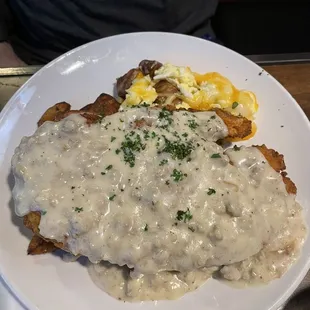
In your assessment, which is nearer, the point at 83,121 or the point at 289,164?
the point at 83,121

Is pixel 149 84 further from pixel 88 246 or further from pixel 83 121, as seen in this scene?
pixel 88 246

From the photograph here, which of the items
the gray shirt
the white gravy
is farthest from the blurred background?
the white gravy

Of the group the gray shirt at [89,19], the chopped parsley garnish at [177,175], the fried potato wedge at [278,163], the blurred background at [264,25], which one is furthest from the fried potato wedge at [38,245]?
the blurred background at [264,25]

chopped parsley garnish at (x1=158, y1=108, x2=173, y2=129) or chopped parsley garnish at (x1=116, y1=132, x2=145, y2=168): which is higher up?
chopped parsley garnish at (x1=158, y1=108, x2=173, y2=129)

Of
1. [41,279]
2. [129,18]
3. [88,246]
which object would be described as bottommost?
[41,279]

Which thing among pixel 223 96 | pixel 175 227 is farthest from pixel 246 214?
pixel 223 96

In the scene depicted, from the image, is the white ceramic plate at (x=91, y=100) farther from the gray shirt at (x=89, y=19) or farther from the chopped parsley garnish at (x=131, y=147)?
the chopped parsley garnish at (x=131, y=147)

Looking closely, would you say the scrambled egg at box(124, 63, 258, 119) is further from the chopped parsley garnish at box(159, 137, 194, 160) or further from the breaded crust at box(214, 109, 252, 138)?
the chopped parsley garnish at box(159, 137, 194, 160)
